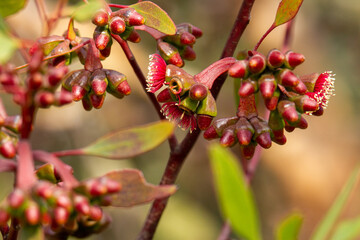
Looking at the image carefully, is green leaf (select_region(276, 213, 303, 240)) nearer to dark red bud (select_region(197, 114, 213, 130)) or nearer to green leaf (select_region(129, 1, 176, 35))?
dark red bud (select_region(197, 114, 213, 130))

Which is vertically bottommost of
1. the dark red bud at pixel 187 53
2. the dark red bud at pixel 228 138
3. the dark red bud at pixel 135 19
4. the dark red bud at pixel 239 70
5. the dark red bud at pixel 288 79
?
the dark red bud at pixel 228 138

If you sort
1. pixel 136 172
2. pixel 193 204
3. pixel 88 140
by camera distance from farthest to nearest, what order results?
pixel 193 204
pixel 88 140
pixel 136 172

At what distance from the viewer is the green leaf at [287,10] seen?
0.96 m

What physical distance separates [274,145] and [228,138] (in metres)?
3.22

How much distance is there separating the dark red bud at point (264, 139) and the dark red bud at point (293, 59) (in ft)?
0.41

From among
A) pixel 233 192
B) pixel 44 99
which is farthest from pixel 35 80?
pixel 233 192

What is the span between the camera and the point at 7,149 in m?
0.74

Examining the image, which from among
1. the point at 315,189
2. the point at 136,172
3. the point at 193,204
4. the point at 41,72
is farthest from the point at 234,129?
the point at 315,189

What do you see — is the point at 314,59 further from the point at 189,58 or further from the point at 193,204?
the point at 189,58

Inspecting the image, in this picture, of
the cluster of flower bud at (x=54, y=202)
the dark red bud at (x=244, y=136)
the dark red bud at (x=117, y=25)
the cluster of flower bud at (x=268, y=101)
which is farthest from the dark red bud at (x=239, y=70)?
the cluster of flower bud at (x=54, y=202)

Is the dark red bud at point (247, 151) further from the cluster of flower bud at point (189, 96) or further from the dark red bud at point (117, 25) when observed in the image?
the dark red bud at point (117, 25)

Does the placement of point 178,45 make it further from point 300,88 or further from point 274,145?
point 274,145

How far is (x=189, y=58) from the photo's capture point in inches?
44.2

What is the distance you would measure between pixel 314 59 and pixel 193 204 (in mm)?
1602
